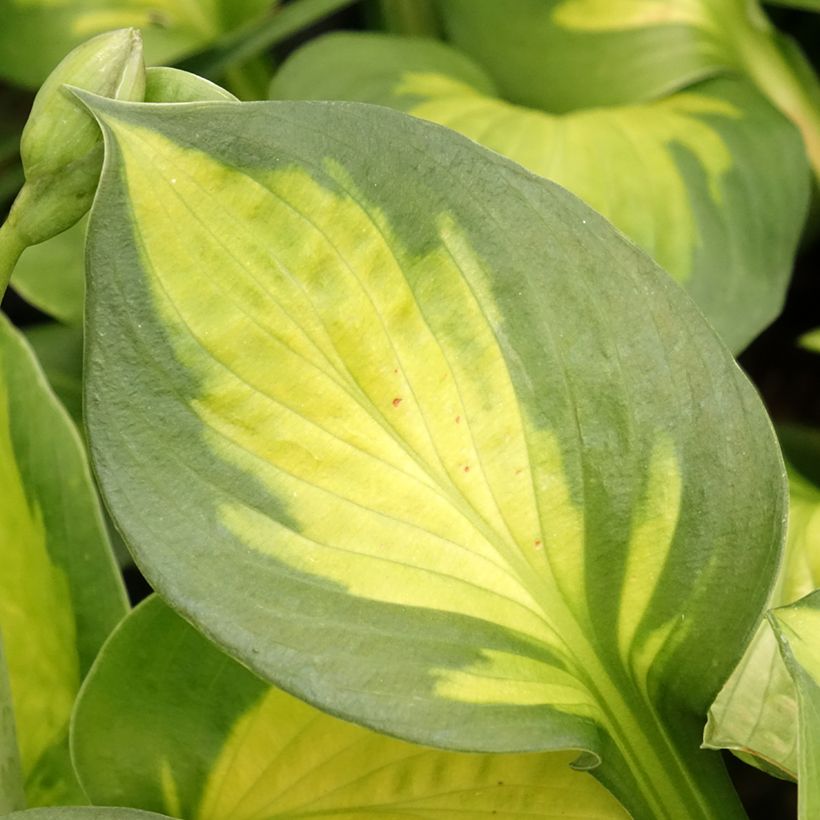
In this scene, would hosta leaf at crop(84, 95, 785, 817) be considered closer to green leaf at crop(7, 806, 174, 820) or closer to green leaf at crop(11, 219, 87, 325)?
green leaf at crop(7, 806, 174, 820)

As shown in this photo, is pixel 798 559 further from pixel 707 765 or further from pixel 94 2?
pixel 94 2

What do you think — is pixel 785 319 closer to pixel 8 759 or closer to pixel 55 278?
pixel 55 278

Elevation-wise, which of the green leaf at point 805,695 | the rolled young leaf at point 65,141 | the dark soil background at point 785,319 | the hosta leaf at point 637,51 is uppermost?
the rolled young leaf at point 65,141

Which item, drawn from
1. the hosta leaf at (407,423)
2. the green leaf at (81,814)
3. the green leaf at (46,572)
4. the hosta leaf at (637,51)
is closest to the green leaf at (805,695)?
the hosta leaf at (407,423)

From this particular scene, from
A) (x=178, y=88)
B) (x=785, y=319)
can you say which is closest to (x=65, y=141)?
(x=178, y=88)

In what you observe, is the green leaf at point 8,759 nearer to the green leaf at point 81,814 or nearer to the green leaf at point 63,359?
the green leaf at point 81,814

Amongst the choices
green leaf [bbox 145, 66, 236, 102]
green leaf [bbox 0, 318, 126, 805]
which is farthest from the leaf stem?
green leaf [bbox 145, 66, 236, 102]

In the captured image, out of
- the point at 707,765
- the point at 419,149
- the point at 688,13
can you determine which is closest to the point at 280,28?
the point at 688,13
